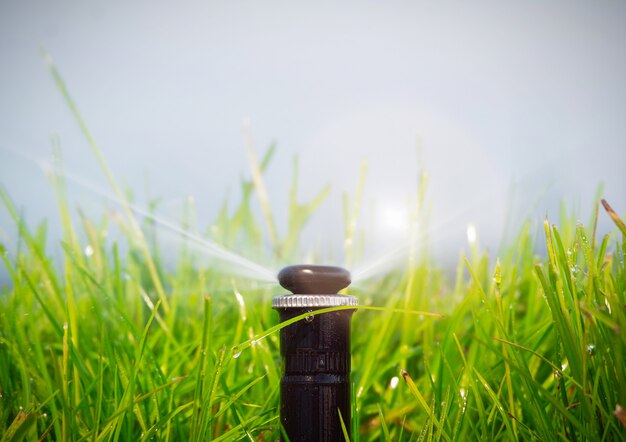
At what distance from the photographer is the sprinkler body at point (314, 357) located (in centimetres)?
133

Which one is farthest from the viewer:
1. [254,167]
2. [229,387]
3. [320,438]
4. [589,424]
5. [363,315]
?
[254,167]

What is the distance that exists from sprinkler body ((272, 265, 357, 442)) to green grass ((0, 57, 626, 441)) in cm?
7

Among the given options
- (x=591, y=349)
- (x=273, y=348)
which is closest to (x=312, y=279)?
(x=591, y=349)

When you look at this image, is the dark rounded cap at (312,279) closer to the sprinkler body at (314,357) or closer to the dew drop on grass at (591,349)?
the sprinkler body at (314,357)

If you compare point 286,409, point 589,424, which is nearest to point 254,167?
point 286,409

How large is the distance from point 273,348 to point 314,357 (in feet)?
2.65

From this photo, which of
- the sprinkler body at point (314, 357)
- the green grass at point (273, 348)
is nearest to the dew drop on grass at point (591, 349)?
the green grass at point (273, 348)

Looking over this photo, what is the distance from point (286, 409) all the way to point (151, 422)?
19.2 inches

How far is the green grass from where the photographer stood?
1.26m

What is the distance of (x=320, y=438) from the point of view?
1.34 m

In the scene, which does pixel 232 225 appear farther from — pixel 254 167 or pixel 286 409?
pixel 286 409

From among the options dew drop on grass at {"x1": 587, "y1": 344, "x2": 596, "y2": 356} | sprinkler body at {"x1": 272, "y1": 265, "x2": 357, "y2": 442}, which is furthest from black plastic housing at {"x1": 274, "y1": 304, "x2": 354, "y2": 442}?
dew drop on grass at {"x1": 587, "y1": 344, "x2": 596, "y2": 356}

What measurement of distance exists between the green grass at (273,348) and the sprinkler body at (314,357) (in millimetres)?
69

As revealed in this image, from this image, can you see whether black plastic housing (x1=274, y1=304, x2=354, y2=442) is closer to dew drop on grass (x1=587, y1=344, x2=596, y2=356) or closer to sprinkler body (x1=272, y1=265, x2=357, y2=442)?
sprinkler body (x1=272, y1=265, x2=357, y2=442)
